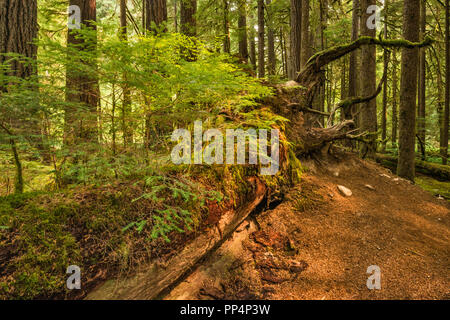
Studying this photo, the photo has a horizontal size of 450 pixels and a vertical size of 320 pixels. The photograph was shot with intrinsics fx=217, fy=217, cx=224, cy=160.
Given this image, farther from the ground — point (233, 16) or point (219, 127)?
point (233, 16)

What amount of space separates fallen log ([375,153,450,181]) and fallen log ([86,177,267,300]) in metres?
8.16

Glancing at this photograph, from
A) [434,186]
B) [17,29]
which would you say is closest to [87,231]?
[17,29]

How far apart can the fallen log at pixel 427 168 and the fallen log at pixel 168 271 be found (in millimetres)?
8158

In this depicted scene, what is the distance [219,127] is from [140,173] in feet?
4.24

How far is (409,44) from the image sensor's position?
484 centimetres

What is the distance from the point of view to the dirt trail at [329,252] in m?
2.38

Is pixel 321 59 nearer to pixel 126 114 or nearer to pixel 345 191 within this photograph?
pixel 345 191

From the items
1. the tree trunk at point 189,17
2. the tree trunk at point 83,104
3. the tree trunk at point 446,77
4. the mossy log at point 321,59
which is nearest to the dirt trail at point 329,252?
the tree trunk at point 83,104

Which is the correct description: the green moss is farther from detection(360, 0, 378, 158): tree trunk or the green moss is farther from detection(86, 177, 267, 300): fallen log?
detection(86, 177, 267, 300): fallen log

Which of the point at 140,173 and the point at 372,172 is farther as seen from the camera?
the point at 372,172

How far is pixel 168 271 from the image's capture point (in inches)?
84.3

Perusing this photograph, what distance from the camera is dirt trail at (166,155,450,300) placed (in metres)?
2.38
